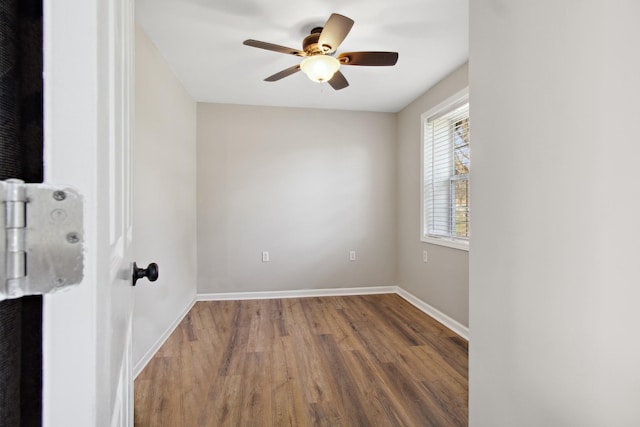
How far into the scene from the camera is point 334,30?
177cm

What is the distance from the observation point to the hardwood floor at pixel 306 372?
1.65 metres

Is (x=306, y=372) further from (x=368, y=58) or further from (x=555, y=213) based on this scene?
(x=368, y=58)

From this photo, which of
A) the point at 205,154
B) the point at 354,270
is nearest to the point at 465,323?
the point at 354,270

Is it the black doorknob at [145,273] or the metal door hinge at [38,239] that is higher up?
the metal door hinge at [38,239]

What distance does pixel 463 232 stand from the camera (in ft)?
9.40

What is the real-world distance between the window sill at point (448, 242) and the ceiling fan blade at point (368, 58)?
1.61 m

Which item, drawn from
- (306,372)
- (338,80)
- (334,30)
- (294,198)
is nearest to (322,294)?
(294,198)

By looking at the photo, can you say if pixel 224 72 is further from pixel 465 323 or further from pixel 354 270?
pixel 465 323

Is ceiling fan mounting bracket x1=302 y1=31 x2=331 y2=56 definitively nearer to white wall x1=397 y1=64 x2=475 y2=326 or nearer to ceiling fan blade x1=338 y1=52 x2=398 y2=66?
ceiling fan blade x1=338 y1=52 x2=398 y2=66

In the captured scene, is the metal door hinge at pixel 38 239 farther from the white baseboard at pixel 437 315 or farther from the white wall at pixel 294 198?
the white wall at pixel 294 198

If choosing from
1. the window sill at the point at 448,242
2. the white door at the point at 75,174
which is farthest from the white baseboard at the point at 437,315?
the white door at the point at 75,174

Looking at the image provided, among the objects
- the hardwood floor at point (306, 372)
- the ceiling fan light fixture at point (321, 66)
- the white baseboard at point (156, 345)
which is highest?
the ceiling fan light fixture at point (321, 66)

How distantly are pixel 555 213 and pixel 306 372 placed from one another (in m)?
1.80

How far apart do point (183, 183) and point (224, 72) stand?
1.14 meters
